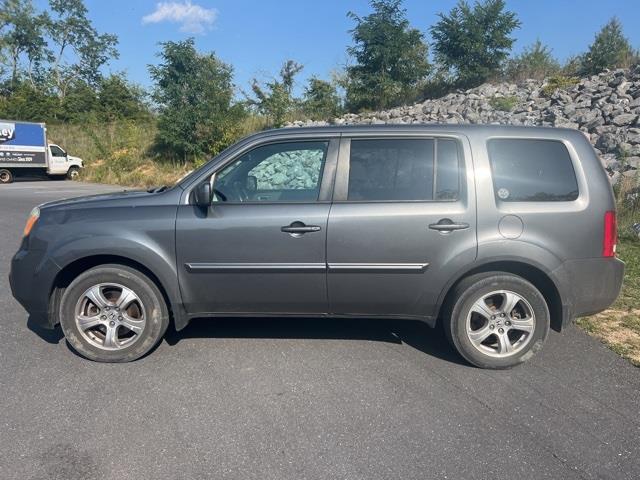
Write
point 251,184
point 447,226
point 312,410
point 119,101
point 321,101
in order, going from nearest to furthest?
point 312,410, point 447,226, point 251,184, point 321,101, point 119,101

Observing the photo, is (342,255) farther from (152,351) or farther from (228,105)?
(228,105)

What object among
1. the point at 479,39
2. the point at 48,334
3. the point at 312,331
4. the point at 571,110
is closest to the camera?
the point at 48,334

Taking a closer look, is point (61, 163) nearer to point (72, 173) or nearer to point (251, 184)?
point (72, 173)

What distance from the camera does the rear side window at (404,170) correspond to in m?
3.97

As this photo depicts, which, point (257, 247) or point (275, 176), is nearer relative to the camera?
point (257, 247)

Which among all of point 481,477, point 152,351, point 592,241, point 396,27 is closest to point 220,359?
point 152,351

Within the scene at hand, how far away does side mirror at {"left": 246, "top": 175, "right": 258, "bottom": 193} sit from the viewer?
423cm

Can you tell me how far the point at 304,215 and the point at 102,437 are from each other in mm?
1987

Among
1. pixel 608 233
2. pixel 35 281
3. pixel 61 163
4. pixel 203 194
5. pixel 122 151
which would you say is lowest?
pixel 35 281

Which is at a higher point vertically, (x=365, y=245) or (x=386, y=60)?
(x=386, y=60)

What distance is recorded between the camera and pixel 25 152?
85.8 ft

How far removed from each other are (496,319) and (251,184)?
7.29ft

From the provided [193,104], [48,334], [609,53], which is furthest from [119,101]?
[48,334]

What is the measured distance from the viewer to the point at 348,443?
2.99m
